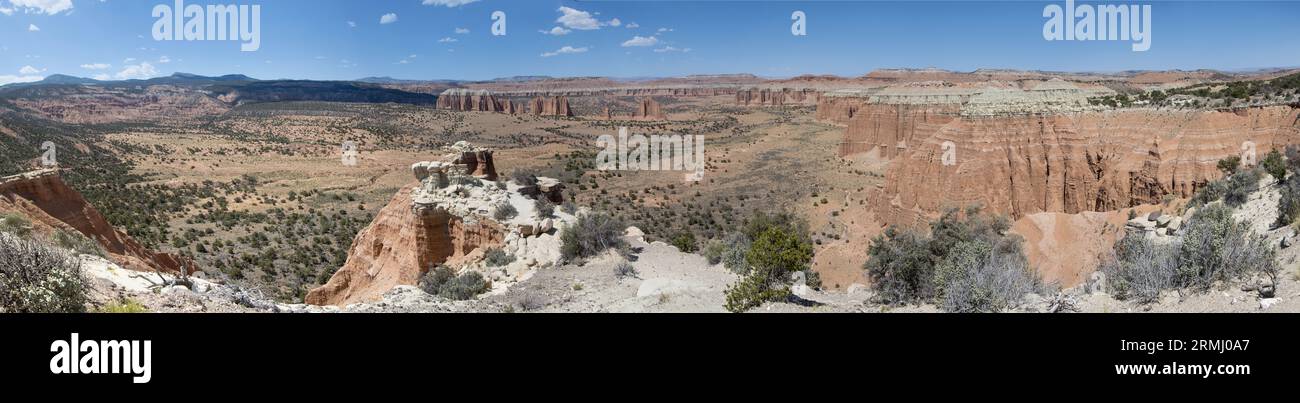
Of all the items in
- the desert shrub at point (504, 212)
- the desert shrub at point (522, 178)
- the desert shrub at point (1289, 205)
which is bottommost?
the desert shrub at point (504, 212)

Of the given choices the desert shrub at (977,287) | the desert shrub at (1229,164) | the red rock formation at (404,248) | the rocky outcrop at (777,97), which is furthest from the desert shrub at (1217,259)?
the rocky outcrop at (777,97)

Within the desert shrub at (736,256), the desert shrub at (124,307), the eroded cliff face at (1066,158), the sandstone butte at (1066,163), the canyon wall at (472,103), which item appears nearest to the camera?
the desert shrub at (124,307)

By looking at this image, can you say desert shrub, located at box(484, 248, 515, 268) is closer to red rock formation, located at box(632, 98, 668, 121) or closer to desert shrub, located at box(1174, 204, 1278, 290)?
desert shrub, located at box(1174, 204, 1278, 290)

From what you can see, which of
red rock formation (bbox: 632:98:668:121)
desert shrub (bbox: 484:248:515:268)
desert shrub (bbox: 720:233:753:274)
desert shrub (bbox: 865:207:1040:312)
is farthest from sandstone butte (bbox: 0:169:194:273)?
red rock formation (bbox: 632:98:668:121)

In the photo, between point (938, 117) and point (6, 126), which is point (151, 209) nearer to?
point (6, 126)

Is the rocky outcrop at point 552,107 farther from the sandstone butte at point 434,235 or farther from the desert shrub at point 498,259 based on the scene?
the desert shrub at point 498,259
